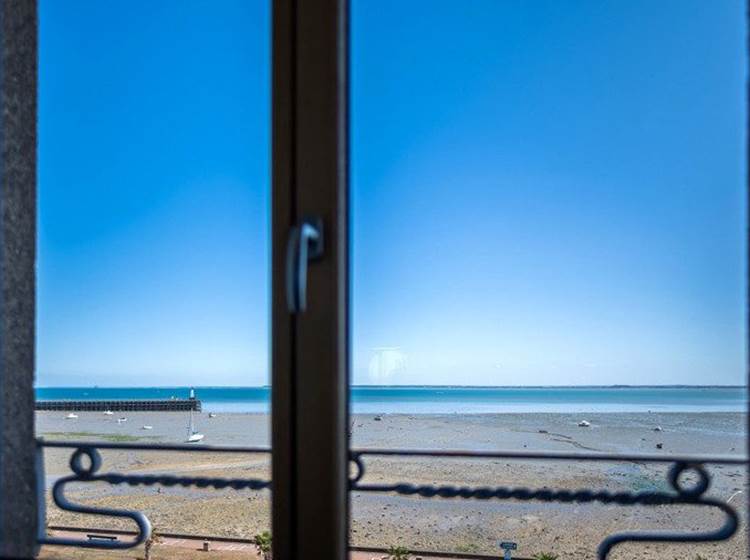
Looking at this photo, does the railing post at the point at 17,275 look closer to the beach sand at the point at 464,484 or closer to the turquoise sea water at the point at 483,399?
the beach sand at the point at 464,484

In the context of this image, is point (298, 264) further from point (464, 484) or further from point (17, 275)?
point (464, 484)

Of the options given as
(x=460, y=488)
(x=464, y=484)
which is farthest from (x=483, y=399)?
(x=460, y=488)

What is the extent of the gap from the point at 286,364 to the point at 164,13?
1896 millimetres

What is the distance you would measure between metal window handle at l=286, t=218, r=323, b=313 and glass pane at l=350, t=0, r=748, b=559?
11 cm

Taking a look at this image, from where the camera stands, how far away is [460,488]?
3.63 feet

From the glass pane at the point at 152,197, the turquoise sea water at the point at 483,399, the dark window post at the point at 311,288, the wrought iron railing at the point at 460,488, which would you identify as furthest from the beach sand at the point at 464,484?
the dark window post at the point at 311,288

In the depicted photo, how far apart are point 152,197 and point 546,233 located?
6403mm

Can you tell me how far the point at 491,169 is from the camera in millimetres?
6449

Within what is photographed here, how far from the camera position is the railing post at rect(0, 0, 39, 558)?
28.8 inches

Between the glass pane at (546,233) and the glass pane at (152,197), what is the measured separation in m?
0.33

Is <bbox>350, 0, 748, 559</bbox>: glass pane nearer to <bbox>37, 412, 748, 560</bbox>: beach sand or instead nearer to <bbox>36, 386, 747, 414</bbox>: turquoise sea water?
<bbox>37, 412, 748, 560</bbox>: beach sand

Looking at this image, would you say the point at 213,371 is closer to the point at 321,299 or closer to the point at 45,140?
the point at 45,140

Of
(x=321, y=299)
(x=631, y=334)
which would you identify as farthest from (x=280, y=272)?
(x=631, y=334)

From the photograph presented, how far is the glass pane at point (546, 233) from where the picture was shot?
0.98m
